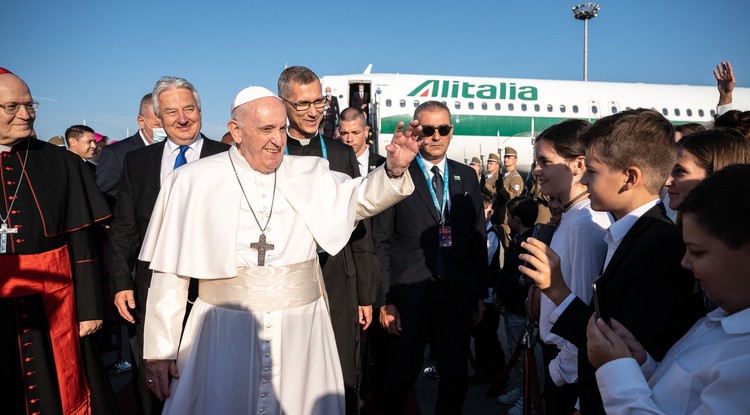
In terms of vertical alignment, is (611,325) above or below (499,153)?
below

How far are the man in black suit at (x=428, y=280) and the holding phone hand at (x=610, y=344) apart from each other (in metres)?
2.10

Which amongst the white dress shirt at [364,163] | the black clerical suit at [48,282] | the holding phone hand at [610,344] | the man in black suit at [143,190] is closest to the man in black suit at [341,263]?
the man in black suit at [143,190]

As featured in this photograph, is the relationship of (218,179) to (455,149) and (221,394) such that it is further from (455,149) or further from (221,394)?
(455,149)

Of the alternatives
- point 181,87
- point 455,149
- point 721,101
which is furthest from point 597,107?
point 181,87

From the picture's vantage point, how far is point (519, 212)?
5.22 metres

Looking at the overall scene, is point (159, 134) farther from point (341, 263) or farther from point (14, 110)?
point (341, 263)

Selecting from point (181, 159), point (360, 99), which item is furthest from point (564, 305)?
point (360, 99)

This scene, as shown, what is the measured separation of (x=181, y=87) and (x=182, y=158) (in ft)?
1.84

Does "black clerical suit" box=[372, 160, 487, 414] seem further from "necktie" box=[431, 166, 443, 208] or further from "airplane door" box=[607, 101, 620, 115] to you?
"airplane door" box=[607, 101, 620, 115]

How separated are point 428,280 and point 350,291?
0.62 meters

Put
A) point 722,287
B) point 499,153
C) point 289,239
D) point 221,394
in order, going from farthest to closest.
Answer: point 499,153 → point 289,239 → point 221,394 → point 722,287

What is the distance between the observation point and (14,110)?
10.5ft

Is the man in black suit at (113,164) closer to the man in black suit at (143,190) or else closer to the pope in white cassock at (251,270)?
the man in black suit at (143,190)

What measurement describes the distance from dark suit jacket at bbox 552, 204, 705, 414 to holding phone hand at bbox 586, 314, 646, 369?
0.45 feet
